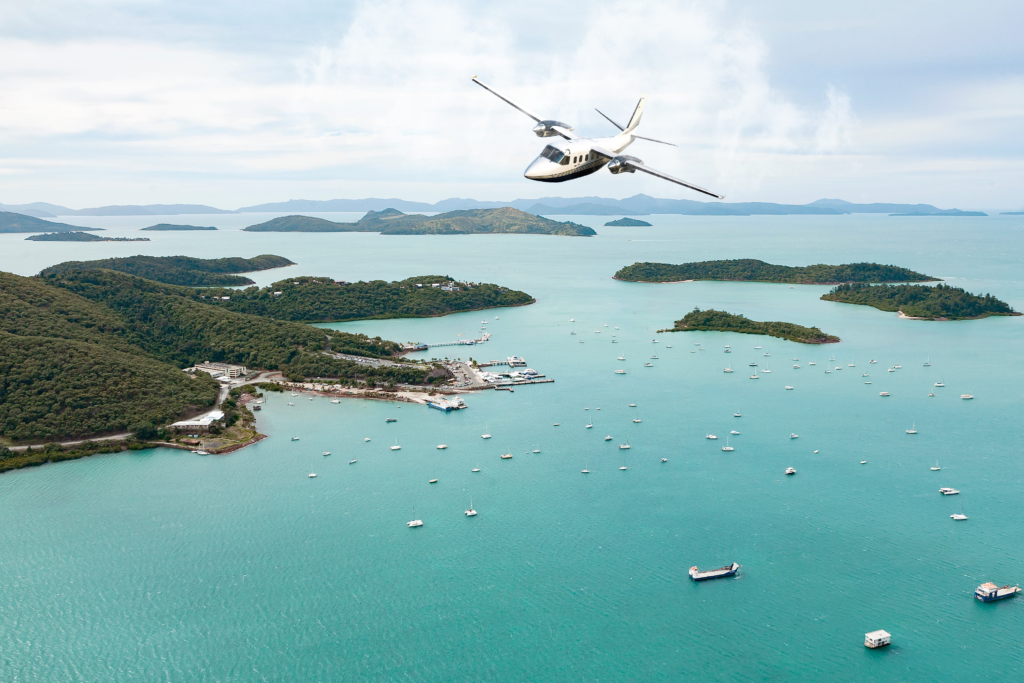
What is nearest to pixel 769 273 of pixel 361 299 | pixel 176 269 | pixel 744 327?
pixel 744 327

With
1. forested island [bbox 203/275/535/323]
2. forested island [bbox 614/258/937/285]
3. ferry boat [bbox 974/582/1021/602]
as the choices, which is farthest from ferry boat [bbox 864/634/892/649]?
forested island [bbox 614/258/937/285]

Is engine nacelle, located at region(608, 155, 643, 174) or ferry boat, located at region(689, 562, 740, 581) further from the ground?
engine nacelle, located at region(608, 155, 643, 174)

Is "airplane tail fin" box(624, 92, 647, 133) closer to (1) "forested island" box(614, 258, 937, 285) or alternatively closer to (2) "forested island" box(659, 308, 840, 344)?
(2) "forested island" box(659, 308, 840, 344)

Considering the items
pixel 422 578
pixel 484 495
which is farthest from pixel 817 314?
pixel 422 578

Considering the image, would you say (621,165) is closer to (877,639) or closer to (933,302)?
(877,639)

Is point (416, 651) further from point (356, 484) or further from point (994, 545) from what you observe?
point (994, 545)

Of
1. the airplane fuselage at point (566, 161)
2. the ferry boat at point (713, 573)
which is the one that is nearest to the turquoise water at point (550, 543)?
the ferry boat at point (713, 573)

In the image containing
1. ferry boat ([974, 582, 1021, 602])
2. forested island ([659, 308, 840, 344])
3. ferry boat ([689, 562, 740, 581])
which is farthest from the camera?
forested island ([659, 308, 840, 344])
